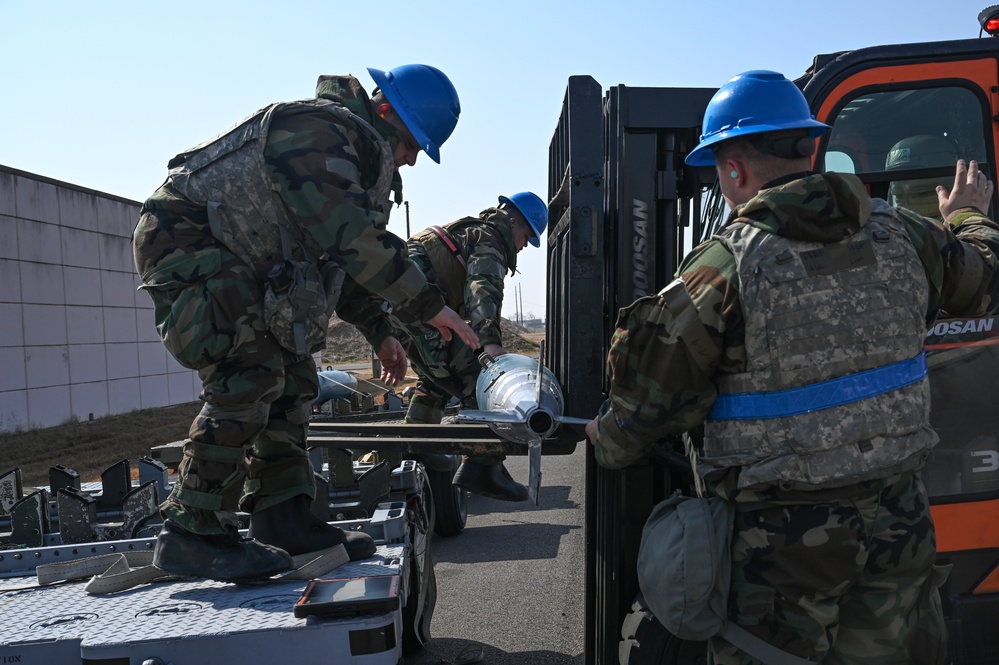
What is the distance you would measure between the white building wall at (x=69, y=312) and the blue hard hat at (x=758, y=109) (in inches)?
515

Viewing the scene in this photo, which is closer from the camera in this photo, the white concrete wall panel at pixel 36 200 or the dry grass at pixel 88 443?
the dry grass at pixel 88 443

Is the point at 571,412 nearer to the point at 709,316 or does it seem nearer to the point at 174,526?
the point at 709,316

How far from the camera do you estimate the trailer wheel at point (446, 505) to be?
5770mm

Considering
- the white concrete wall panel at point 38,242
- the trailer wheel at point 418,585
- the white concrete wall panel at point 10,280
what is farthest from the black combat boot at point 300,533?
the white concrete wall panel at point 38,242

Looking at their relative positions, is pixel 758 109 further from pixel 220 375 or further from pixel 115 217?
pixel 115 217

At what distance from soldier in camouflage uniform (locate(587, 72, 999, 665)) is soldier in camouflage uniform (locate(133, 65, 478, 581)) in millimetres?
1165

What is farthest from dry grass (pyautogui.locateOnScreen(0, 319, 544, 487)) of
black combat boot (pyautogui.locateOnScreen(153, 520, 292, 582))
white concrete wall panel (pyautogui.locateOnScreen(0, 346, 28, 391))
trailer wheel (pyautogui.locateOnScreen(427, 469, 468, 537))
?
black combat boot (pyautogui.locateOnScreen(153, 520, 292, 582))

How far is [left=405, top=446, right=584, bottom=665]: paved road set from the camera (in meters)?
4.00

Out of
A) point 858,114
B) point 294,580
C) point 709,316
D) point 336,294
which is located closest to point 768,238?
point 709,316

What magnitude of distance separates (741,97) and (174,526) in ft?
7.65

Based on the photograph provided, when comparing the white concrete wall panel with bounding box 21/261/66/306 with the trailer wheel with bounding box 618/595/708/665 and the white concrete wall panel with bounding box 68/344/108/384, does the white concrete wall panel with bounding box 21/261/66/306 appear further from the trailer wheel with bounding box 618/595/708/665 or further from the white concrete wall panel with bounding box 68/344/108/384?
the trailer wheel with bounding box 618/595/708/665

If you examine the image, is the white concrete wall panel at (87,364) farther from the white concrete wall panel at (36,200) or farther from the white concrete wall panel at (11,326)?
the white concrete wall panel at (36,200)

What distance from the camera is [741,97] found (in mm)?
2184

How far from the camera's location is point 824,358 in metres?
1.95
